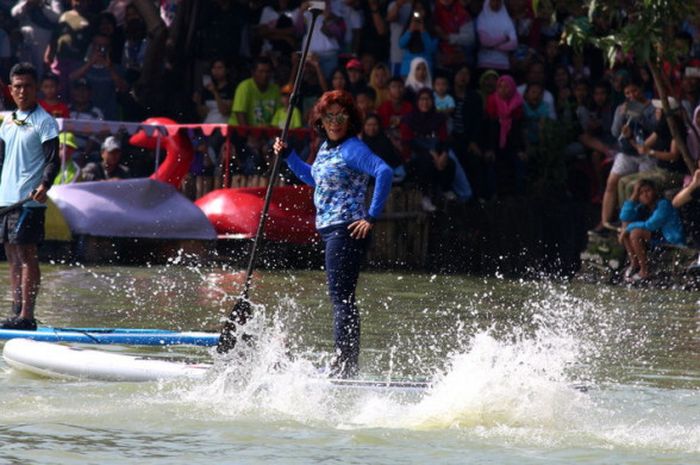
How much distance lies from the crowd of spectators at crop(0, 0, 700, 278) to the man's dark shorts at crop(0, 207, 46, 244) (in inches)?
286

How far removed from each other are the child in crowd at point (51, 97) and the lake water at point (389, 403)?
5.55m

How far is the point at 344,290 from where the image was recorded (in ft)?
32.4

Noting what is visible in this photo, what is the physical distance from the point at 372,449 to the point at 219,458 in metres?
0.75

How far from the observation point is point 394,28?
2061 cm

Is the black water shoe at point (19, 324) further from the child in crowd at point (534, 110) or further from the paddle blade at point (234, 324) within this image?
the child in crowd at point (534, 110)

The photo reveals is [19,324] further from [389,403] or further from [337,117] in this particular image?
[389,403]

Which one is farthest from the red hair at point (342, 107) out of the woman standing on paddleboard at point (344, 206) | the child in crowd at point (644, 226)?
the child in crowd at point (644, 226)

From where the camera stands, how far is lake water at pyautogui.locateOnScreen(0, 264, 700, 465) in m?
7.99

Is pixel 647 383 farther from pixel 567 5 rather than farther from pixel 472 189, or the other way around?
pixel 472 189

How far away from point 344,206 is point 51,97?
959 centimetres

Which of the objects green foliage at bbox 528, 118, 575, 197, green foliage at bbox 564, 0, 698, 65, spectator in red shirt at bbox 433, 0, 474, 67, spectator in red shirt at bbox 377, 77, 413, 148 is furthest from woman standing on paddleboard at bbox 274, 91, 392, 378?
spectator in red shirt at bbox 433, 0, 474, 67

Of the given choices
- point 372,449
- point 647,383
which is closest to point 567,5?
point 647,383

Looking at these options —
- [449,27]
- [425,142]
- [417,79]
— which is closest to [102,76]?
[417,79]

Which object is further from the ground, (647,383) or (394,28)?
(394,28)
